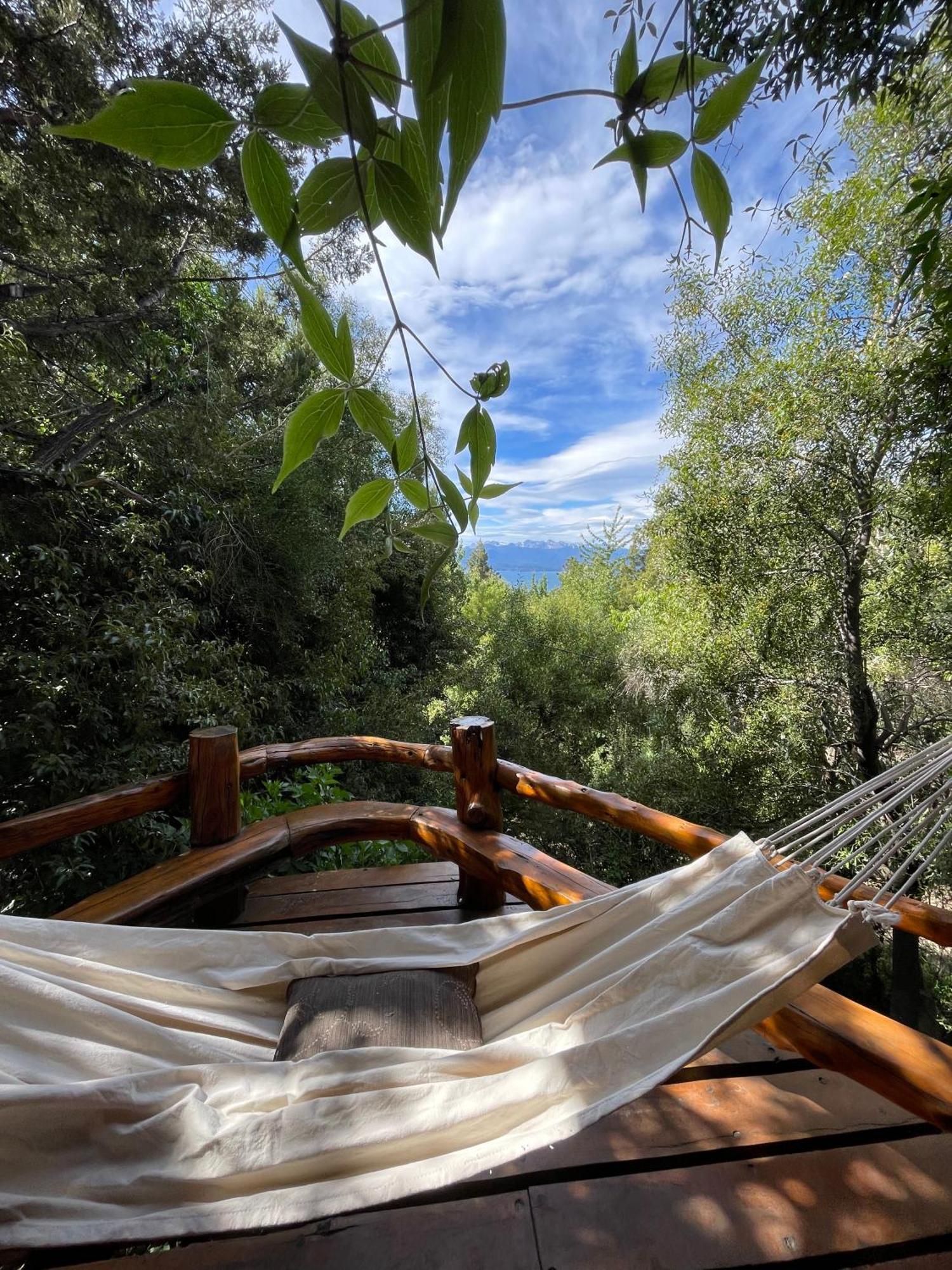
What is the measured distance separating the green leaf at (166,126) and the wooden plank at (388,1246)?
3.55 feet

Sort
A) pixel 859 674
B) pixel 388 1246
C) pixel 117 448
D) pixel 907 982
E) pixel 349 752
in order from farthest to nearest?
pixel 859 674 < pixel 907 982 < pixel 117 448 < pixel 349 752 < pixel 388 1246

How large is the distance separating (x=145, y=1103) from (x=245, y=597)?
4.47m

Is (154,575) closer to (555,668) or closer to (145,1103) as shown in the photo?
(145,1103)

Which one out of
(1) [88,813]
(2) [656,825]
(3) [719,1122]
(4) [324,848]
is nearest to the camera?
(3) [719,1122]

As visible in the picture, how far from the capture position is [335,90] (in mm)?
162

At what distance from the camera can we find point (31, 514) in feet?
8.71

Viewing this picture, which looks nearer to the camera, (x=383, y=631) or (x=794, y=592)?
(x=794, y=592)

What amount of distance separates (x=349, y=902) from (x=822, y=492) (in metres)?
4.59

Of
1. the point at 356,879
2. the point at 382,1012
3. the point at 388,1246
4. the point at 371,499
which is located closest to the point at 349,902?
the point at 356,879

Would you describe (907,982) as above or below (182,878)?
below

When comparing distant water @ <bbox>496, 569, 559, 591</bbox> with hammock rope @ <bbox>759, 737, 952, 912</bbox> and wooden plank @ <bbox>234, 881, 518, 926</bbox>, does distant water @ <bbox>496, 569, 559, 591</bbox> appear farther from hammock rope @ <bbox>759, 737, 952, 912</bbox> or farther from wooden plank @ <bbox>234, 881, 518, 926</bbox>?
hammock rope @ <bbox>759, 737, 952, 912</bbox>

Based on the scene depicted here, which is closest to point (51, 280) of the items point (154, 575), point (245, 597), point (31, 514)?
point (31, 514)

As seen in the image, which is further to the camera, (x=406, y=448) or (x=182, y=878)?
(x=182, y=878)

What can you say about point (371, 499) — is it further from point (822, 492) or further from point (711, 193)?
point (822, 492)
